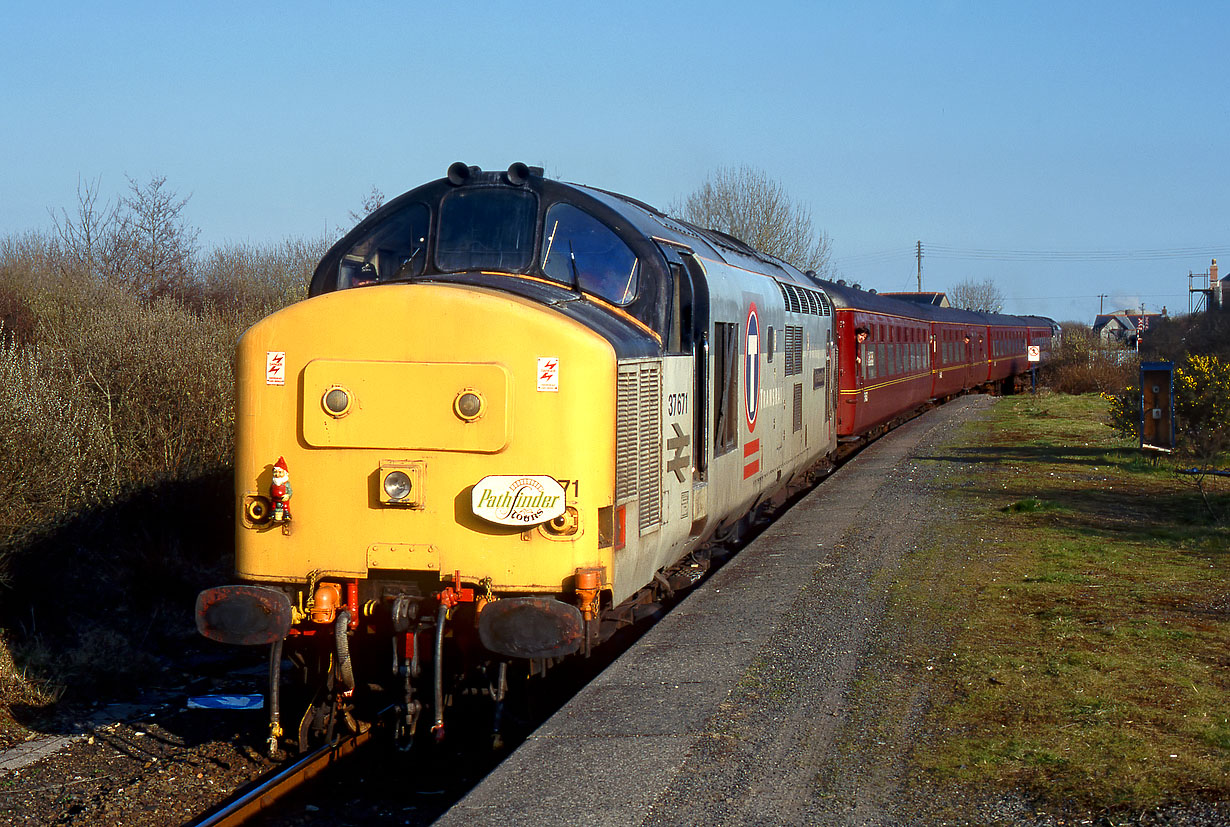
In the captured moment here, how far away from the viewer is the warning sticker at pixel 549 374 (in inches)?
226

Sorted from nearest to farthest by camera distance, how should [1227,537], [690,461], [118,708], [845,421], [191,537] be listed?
1. [690,461]
2. [118,708]
3. [1227,537]
4. [191,537]
5. [845,421]

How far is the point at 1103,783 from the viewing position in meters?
4.92

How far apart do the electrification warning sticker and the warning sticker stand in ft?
4.57

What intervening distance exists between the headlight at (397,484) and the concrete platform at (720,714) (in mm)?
1393

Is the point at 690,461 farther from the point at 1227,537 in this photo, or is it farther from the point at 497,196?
the point at 1227,537

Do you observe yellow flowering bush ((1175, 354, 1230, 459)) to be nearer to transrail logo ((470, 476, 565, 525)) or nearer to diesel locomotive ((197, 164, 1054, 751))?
diesel locomotive ((197, 164, 1054, 751))

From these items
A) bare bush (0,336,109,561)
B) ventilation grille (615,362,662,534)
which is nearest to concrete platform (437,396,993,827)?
ventilation grille (615,362,662,534)

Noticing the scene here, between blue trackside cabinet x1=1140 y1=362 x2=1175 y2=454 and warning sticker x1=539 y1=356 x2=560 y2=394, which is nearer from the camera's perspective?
warning sticker x1=539 y1=356 x2=560 y2=394

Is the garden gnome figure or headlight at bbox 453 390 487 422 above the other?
headlight at bbox 453 390 487 422

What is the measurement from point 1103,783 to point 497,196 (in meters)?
4.54

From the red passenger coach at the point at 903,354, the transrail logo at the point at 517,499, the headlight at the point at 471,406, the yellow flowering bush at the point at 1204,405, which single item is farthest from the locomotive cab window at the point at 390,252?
the yellow flowering bush at the point at 1204,405

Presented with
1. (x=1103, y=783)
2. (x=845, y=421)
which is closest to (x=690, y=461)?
(x=1103, y=783)

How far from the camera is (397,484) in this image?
19.2 feet

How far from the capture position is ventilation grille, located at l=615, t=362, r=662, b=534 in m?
6.07
